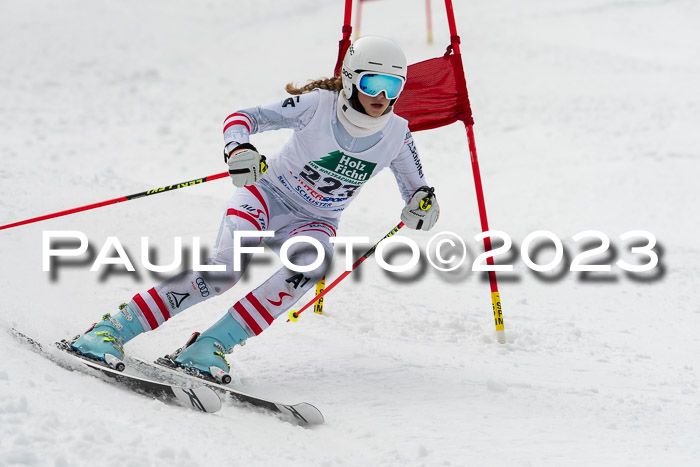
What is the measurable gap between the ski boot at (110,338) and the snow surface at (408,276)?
0.19 m

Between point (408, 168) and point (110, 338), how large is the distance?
186 centimetres

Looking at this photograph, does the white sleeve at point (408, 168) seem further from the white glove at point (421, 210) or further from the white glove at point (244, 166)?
the white glove at point (244, 166)

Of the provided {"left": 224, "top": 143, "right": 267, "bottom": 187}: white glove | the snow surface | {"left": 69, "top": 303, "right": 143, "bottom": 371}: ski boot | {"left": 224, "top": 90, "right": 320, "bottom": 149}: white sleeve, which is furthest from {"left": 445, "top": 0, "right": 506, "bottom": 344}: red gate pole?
{"left": 69, "top": 303, "right": 143, "bottom": 371}: ski boot

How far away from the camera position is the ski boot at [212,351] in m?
3.41

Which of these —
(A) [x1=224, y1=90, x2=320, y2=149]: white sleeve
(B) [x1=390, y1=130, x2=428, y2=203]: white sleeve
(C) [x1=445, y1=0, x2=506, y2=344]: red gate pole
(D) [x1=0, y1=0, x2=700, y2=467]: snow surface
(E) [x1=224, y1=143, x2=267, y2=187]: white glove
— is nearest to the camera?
(D) [x1=0, y1=0, x2=700, y2=467]: snow surface

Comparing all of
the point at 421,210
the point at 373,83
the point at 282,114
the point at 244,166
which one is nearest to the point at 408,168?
the point at 421,210

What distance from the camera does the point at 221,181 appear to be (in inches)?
355

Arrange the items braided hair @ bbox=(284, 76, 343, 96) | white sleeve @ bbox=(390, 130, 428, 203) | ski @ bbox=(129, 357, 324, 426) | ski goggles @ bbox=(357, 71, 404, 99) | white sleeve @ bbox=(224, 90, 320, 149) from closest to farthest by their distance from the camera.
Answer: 1. ski @ bbox=(129, 357, 324, 426)
2. ski goggles @ bbox=(357, 71, 404, 99)
3. white sleeve @ bbox=(224, 90, 320, 149)
4. braided hair @ bbox=(284, 76, 343, 96)
5. white sleeve @ bbox=(390, 130, 428, 203)

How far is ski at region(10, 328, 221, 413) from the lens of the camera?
119 inches

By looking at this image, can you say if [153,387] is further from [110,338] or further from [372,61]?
[372,61]

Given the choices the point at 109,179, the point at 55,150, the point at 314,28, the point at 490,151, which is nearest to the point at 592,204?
the point at 490,151

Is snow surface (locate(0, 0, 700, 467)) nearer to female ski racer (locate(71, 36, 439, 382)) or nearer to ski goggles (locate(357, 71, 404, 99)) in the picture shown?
female ski racer (locate(71, 36, 439, 382))

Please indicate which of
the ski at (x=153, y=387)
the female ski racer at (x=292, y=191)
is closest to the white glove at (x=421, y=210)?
the female ski racer at (x=292, y=191)

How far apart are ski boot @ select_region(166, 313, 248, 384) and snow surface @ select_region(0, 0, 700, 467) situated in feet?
0.86
